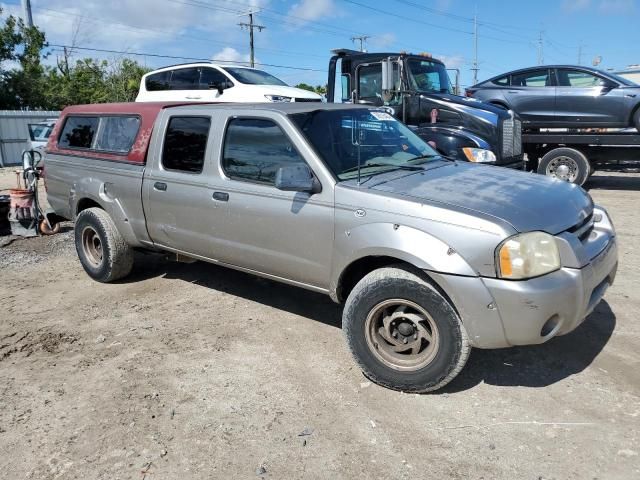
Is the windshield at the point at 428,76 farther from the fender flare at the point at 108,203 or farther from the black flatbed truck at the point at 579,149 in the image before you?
the fender flare at the point at 108,203

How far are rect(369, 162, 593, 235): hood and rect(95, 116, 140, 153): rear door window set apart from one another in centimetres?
269

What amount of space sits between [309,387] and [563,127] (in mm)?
9586

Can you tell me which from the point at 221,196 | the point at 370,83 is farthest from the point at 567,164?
the point at 221,196

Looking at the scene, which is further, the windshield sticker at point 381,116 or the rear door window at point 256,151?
the windshield sticker at point 381,116

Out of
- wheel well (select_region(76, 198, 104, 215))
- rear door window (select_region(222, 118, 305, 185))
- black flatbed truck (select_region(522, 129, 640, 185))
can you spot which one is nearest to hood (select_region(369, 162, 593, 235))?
rear door window (select_region(222, 118, 305, 185))

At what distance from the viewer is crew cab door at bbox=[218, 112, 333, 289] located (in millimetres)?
3713

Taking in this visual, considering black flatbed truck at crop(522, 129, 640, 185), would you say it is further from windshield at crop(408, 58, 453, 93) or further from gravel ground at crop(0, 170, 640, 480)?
gravel ground at crop(0, 170, 640, 480)

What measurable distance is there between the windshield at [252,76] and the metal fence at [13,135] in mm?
16427

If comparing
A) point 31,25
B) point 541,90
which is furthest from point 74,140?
point 31,25

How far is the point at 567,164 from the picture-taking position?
11.2m

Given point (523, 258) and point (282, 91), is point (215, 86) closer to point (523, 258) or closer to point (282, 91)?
point (282, 91)

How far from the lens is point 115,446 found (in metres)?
2.95

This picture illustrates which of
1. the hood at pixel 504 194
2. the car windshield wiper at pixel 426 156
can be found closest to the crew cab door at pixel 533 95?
the car windshield wiper at pixel 426 156

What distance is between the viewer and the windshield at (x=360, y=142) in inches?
152
